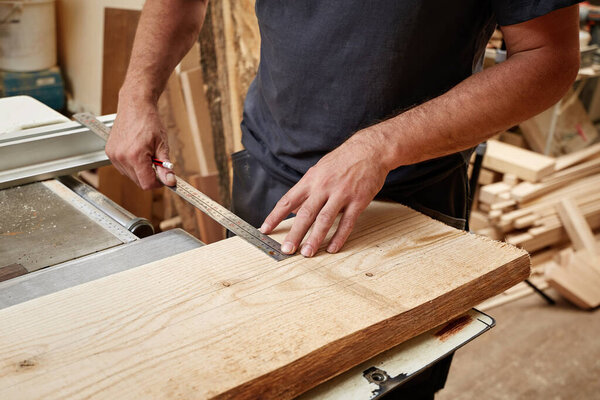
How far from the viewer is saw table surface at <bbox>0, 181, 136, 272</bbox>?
4.17 ft

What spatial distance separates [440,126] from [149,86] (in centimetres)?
88

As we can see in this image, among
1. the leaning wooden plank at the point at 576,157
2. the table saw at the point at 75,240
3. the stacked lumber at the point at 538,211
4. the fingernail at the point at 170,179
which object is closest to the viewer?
the table saw at the point at 75,240

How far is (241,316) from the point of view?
947 mm

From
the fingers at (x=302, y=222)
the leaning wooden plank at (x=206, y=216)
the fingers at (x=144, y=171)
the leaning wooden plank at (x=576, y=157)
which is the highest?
the fingers at (x=302, y=222)

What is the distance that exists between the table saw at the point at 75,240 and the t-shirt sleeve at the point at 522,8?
61 centimetres

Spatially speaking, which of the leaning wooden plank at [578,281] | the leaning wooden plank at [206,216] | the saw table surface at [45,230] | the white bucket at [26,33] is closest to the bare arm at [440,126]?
the saw table surface at [45,230]

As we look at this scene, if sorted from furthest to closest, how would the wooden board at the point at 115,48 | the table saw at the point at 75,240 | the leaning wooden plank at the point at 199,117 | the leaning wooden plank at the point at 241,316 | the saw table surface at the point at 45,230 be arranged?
the wooden board at the point at 115,48 → the leaning wooden plank at the point at 199,117 → the saw table surface at the point at 45,230 → the table saw at the point at 75,240 → the leaning wooden plank at the point at 241,316

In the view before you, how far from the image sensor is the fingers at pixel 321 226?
1.15 m

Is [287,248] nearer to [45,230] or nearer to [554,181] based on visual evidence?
[45,230]

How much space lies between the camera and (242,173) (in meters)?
1.83

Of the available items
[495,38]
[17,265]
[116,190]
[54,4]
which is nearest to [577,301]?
[495,38]

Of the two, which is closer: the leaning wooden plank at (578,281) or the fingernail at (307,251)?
the fingernail at (307,251)

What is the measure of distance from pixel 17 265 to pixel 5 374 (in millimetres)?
456

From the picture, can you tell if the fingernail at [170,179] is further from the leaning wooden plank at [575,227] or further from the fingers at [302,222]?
the leaning wooden plank at [575,227]
